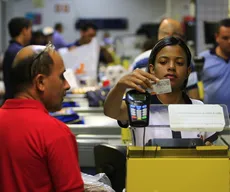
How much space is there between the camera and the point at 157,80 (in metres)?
1.61

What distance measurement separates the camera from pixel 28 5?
17188 millimetres

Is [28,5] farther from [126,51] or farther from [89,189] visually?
[89,189]

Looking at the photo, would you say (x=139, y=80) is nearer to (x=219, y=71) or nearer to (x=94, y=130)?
(x=94, y=130)

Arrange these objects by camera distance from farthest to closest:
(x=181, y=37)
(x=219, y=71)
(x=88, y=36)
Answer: (x=88, y=36), (x=219, y=71), (x=181, y=37)

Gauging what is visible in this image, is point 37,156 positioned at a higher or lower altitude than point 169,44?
lower

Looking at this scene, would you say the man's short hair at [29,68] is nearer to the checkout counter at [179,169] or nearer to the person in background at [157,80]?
the person in background at [157,80]

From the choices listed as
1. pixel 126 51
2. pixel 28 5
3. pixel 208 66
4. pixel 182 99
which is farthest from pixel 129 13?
pixel 182 99

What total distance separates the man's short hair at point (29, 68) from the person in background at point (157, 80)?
265 millimetres

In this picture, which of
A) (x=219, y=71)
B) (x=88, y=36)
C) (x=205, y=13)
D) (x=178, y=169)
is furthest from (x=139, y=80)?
(x=205, y=13)

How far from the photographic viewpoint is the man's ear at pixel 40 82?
1604 mm

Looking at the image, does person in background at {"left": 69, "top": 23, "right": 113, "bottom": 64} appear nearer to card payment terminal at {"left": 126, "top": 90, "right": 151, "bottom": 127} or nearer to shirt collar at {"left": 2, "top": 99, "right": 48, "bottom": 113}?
shirt collar at {"left": 2, "top": 99, "right": 48, "bottom": 113}

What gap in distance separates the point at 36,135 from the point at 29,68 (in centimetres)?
24

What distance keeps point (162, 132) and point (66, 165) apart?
40cm

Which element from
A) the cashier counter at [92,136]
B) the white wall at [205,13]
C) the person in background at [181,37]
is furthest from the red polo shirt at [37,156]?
the white wall at [205,13]
